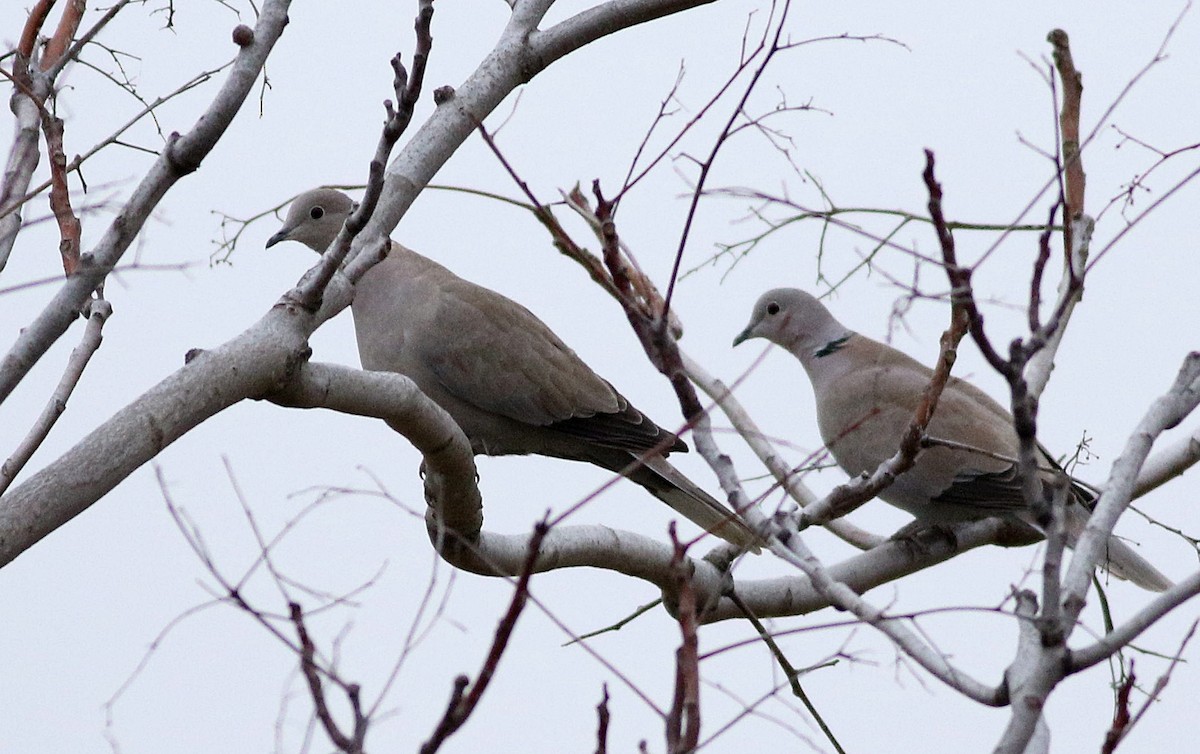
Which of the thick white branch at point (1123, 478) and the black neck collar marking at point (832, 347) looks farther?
the black neck collar marking at point (832, 347)

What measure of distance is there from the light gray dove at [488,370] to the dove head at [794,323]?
1056 millimetres

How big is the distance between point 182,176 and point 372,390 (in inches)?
21.4

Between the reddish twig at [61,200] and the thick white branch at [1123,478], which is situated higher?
the reddish twig at [61,200]

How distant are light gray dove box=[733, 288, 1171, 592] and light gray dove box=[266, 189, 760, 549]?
67cm

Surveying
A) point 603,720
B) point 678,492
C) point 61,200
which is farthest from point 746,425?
point 603,720

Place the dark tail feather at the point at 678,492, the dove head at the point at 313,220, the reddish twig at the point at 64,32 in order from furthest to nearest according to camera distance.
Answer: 1. the dove head at the point at 313,220
2. the dark tail feather at the point at 678,492
3. the reddish twig at the point at 64,32

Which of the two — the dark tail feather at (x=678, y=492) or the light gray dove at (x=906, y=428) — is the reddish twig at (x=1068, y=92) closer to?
the light gray dove at (x=906, y=428)

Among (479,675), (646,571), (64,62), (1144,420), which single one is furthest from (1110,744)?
(64,62)

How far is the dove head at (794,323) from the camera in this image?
5.59 metres

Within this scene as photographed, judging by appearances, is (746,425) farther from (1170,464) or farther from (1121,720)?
(1121,720)

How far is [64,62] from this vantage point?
331cm

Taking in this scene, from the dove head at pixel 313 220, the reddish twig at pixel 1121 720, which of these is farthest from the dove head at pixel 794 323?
the reddish twig at pixel 1121 720

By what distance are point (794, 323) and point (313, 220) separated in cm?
186

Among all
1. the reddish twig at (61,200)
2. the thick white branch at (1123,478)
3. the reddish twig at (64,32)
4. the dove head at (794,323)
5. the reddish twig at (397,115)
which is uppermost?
the dove head at (794,323)
